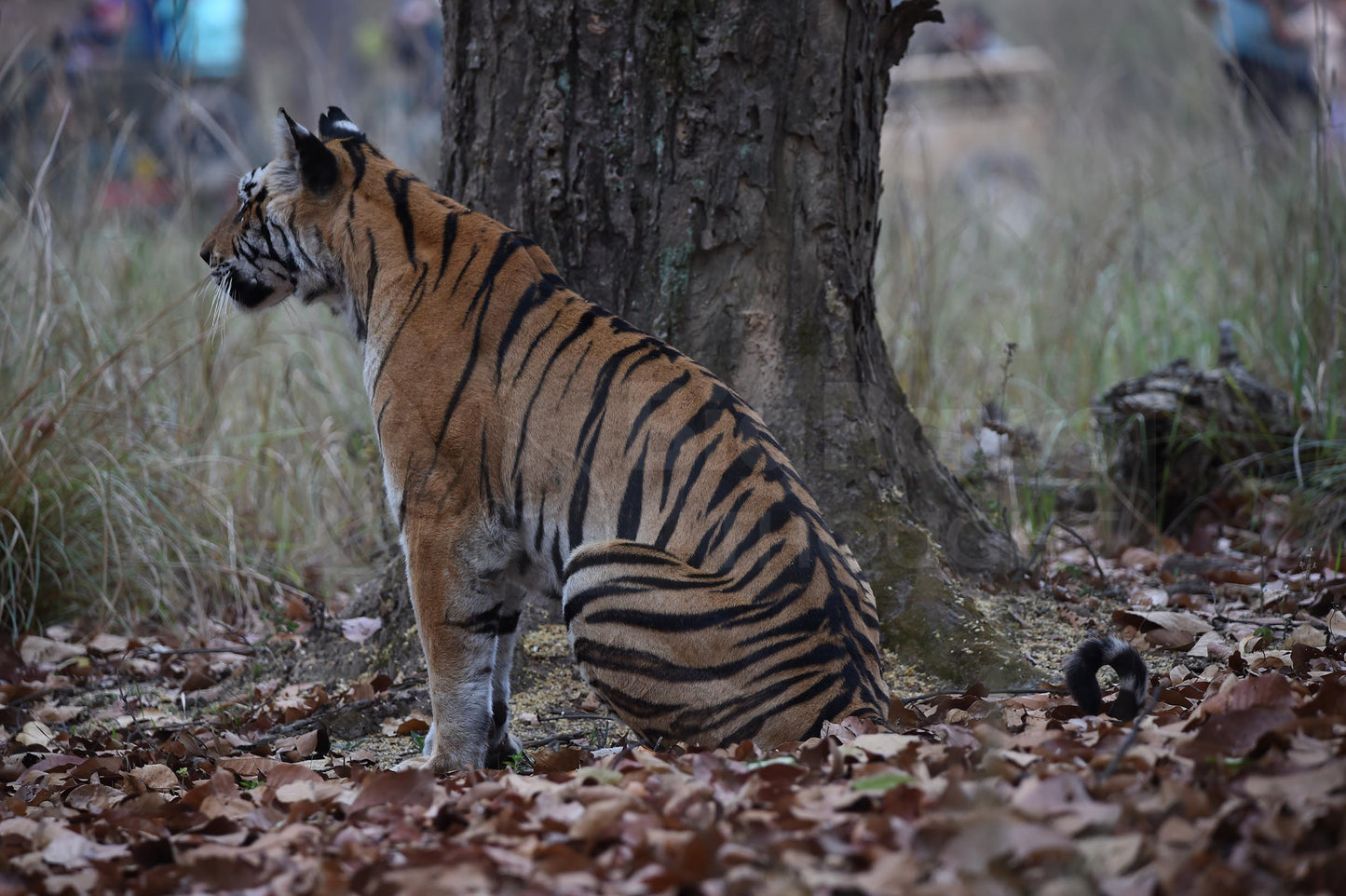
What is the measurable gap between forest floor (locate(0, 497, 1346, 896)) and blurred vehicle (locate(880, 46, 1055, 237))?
535 centimetres

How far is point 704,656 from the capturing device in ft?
10.1

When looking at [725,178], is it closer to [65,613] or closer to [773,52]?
[773,52]

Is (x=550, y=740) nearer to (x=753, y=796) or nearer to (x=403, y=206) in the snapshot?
(x=753, y=796)

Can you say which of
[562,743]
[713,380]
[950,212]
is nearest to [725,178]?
[713,380]

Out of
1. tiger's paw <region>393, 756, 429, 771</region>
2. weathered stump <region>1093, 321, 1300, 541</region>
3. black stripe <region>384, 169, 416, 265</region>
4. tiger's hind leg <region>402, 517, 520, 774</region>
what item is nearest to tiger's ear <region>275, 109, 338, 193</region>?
black stripe <region>384, 169, 416, 265</region>

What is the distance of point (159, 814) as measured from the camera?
292 centimetres

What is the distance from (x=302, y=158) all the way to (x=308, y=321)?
145 inches

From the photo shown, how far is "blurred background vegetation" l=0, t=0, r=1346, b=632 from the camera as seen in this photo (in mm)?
5621

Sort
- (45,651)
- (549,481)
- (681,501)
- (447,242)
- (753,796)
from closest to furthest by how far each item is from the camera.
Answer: (753,796) → (681,501) → (549,481) → (447,242) → (45,651)

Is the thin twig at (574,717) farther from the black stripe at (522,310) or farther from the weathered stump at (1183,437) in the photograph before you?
the weathered stump at (1183,437)

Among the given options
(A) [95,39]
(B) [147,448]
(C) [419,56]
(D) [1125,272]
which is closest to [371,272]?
(B) [147,448]

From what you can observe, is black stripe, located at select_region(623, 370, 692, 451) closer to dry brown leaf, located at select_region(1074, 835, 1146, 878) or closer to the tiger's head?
the tiger's head

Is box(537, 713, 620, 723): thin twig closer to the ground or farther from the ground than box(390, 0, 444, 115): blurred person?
closer to the ground

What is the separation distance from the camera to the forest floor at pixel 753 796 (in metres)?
2.01
